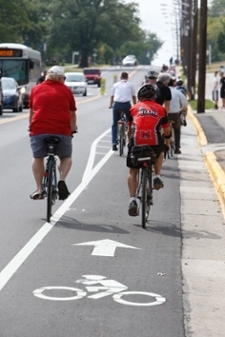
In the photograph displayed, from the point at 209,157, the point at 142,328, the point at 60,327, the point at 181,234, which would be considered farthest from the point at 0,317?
the point at 209,157

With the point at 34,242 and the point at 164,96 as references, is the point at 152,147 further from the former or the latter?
the point at 164,96

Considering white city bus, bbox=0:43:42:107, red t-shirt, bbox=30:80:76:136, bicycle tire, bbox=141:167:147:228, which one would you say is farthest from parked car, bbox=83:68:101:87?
bicycle tire, bbox=141:167:147:228

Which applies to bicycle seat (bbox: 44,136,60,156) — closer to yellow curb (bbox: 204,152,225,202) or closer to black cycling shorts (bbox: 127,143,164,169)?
black cycling shorts (bbox: 127,143,164,169)

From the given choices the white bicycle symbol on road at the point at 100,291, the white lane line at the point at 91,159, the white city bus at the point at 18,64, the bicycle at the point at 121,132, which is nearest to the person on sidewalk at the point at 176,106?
the bicycle at the point at 121,132

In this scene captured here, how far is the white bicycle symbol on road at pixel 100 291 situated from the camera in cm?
848

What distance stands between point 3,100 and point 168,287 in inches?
1423

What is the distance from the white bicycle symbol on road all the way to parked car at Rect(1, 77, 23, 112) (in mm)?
35898

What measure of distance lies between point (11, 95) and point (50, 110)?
32.5 meters

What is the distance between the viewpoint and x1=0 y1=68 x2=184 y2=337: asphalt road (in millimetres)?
7742

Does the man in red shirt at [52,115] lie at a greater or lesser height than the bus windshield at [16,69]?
greater

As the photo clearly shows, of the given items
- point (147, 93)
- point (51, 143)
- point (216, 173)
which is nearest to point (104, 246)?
point (51, 143)

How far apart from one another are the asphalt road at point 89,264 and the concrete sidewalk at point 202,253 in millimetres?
113

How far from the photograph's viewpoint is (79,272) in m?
9.62

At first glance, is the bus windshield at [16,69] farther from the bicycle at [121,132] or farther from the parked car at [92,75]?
the parked car at [92,75]
